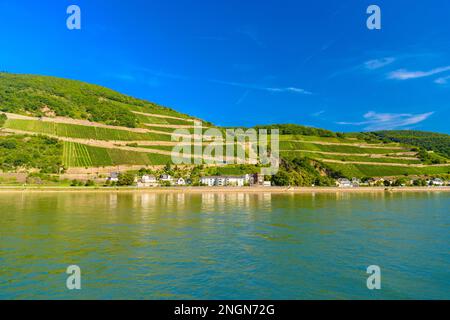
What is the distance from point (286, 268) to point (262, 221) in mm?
12598

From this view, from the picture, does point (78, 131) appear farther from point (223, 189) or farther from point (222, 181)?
point (223, 189)

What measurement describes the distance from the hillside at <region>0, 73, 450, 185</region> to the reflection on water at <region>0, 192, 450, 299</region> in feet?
197

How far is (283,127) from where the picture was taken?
158 m

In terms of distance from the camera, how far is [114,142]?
9675cm

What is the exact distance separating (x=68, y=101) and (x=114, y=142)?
38778 mm

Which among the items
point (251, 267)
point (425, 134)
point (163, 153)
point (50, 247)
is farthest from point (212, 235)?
point (425, 134)

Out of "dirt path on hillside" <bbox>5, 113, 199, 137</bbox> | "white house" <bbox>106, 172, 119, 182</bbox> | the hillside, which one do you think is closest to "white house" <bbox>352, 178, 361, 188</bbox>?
the hillside

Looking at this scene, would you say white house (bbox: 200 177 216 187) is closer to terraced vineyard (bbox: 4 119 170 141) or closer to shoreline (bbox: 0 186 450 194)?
shoreline (bbox: 0 186 450 194)

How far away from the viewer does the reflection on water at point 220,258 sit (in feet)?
36.6

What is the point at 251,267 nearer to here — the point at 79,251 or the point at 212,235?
the point at 212,235

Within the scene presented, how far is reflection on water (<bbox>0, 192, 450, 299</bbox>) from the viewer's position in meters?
11.2

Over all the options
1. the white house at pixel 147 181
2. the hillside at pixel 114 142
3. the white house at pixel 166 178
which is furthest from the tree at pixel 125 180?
the hillside at pixel 114 142

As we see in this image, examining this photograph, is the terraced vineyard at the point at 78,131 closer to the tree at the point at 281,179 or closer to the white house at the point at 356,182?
the tree at the point at 281,179
